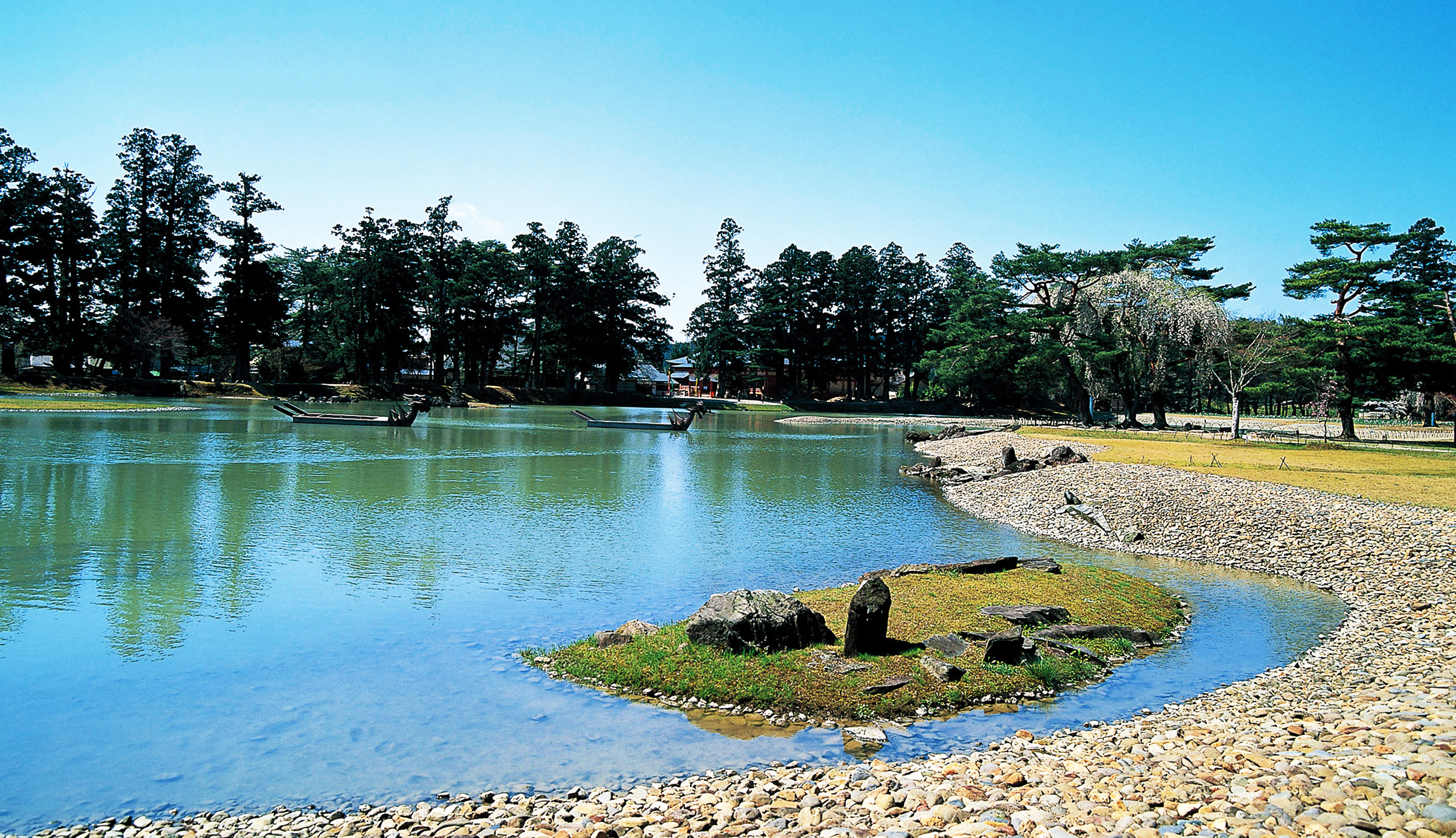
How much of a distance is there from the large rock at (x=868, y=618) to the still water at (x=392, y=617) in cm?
147

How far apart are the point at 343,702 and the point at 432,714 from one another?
1.01 meters

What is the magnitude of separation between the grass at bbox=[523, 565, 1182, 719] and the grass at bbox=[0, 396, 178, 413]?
5454cm

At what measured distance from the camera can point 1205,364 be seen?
4934 cm

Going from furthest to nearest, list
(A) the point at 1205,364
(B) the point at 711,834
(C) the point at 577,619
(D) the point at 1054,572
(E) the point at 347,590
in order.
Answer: (A) the point at 1205,364 < (D) the point at 1054,572 < (E) the point at 347,590 < (C) the point at 577,619 < (B) the point at 711,834

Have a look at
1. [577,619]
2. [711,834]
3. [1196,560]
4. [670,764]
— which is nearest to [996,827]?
[711,834]

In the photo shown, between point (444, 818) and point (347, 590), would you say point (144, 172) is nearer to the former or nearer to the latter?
point (347, 590)

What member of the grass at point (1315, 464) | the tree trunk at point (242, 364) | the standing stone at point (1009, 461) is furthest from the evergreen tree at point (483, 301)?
the standing stone at point (1009, 461)

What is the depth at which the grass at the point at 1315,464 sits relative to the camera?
21.2 m

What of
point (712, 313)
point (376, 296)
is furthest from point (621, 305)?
point (376, 296)

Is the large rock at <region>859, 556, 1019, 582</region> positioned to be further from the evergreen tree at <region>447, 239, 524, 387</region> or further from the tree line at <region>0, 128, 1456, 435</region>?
the evergreen tree at <region>447, 239, 524, 387</region>

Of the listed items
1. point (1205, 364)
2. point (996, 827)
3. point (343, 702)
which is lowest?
point (343, 702)

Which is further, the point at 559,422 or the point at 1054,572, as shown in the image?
the point at 559,422

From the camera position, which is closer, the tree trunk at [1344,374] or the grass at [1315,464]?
the grass at [1315,464]

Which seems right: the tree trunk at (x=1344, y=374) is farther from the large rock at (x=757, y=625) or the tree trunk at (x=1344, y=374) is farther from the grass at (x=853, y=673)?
the large rock at (x=757, y=625)
